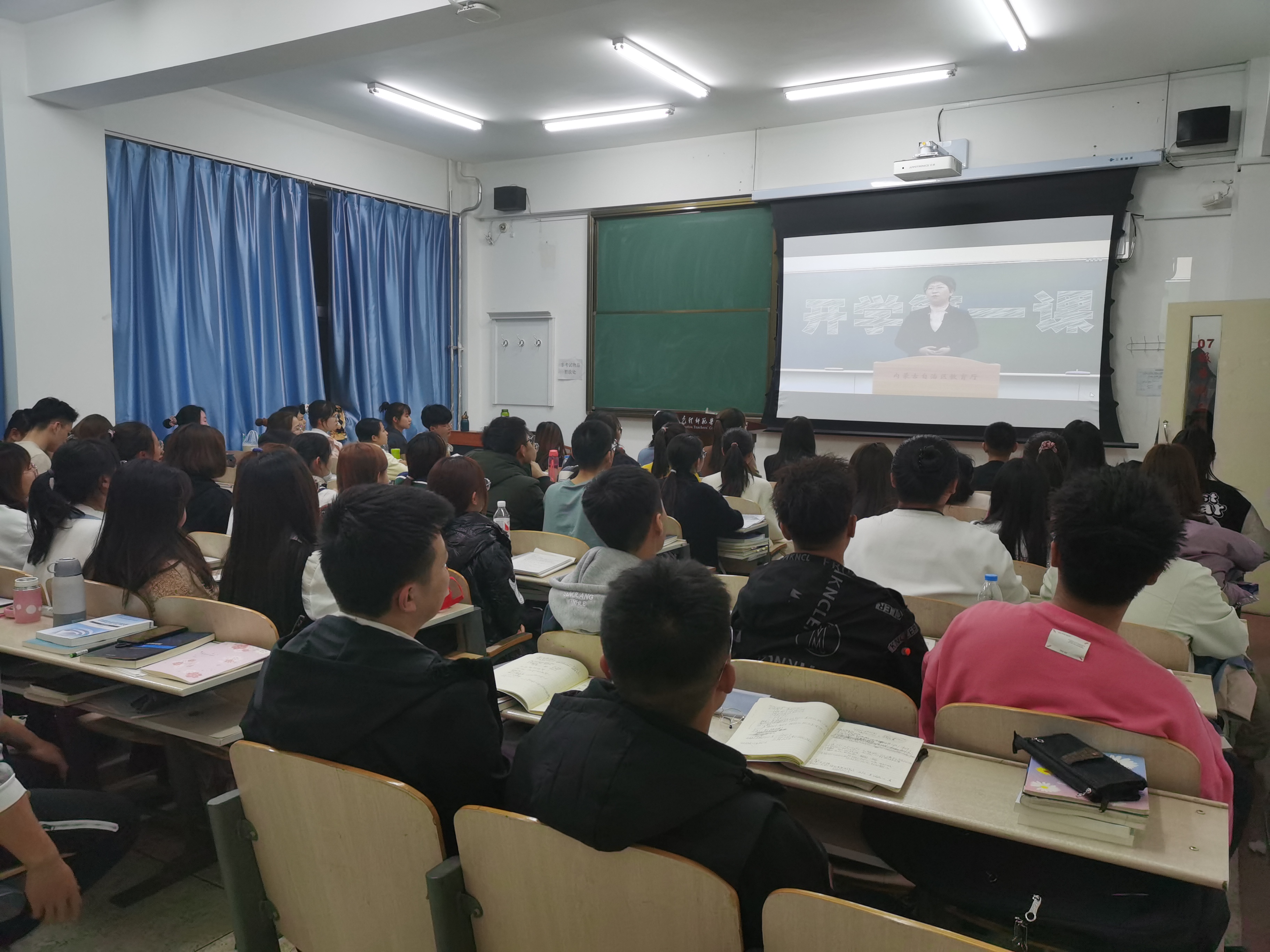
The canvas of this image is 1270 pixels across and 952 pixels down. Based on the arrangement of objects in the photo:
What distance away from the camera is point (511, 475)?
14.0ft

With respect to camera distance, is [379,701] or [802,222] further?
[802,222]

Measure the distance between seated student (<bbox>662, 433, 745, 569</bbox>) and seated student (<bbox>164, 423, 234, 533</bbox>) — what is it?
6.13 feet

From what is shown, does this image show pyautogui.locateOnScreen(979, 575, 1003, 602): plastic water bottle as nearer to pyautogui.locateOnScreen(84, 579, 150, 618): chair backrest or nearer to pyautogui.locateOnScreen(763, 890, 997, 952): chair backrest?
pyautogui.locateOnScreen(763, 890, 997, 952): chair backrest

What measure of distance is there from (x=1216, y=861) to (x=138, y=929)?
90.1 inches

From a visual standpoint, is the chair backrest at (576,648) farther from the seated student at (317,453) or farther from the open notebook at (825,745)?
the seated student at (317,453)

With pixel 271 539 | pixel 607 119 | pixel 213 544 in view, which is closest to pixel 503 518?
pixel 213 544

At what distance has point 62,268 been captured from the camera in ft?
17.8

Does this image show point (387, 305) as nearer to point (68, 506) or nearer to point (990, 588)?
point (68, 506)

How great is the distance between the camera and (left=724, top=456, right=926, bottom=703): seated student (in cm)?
185

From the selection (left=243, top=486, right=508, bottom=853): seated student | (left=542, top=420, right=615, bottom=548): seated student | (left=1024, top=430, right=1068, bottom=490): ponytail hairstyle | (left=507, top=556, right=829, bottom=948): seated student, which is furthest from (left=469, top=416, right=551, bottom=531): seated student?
(left=507, top=556, right=829, bottom=948): seated student

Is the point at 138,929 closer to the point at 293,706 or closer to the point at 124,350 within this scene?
the point at 293,706

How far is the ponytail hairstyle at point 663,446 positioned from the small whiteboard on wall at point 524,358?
3088 millimetres

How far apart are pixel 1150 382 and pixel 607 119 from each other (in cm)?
451

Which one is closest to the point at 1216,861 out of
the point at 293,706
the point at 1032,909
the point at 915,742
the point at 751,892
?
the point at 1032,909
